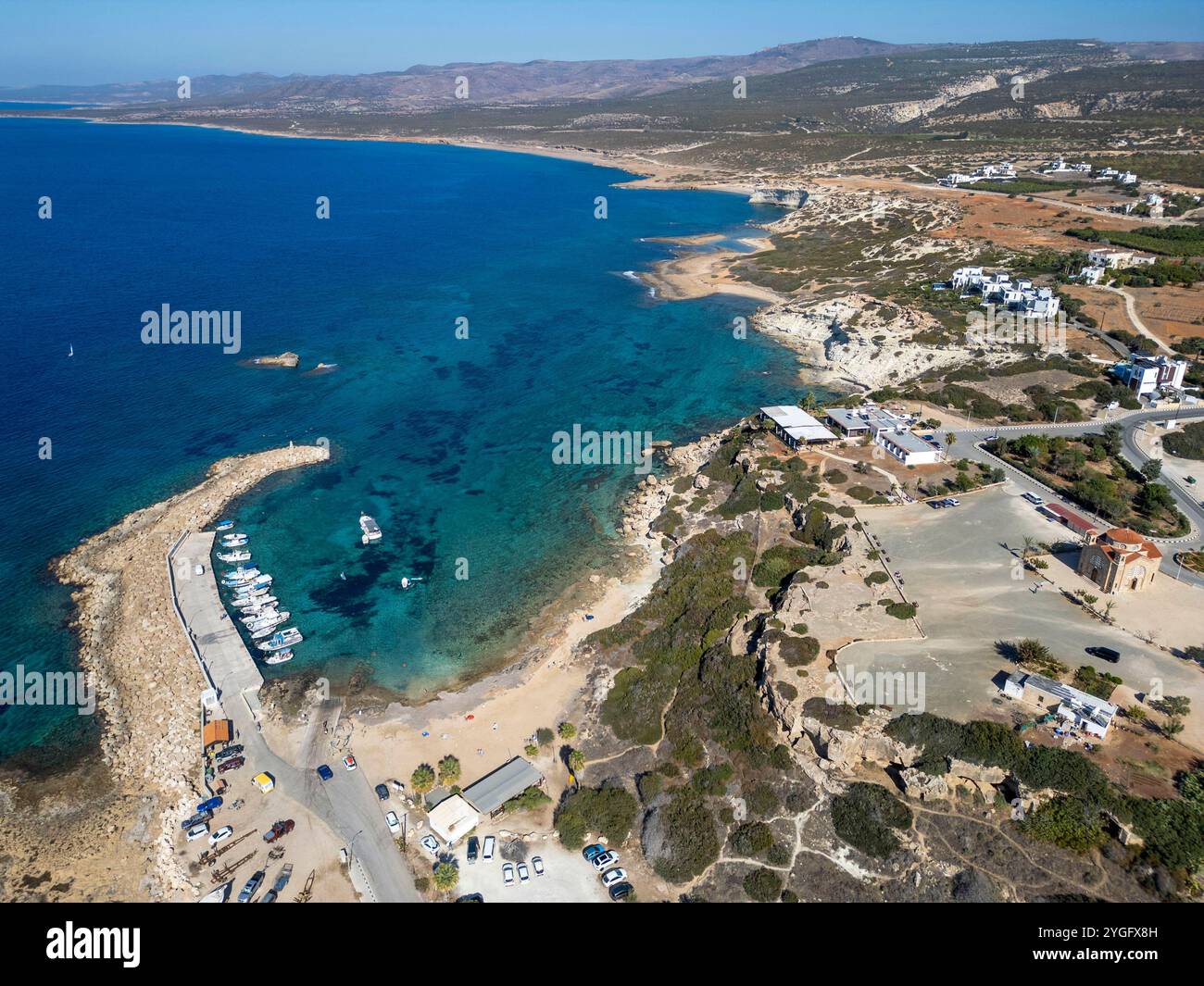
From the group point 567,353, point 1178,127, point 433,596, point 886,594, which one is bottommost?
point 433,596

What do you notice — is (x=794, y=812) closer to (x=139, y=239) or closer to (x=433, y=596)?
(x=433, y=596)

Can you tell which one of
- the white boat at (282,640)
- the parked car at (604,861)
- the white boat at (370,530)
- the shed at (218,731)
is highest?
the white boat at (370,530)

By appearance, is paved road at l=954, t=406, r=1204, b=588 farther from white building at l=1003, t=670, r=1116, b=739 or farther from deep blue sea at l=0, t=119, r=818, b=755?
deep blue sea at l=0, t=119, r=818, b=755

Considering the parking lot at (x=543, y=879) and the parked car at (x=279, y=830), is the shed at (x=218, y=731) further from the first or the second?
the parking lot at (x=543, y=879)

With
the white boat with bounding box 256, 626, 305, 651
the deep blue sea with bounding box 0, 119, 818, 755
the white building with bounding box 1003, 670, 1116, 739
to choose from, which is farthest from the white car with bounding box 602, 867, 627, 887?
the white boat with bounding box 256, 626, 305, 651

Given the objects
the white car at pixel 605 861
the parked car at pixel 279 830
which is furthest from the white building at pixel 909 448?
the parked car at pixel 279 830

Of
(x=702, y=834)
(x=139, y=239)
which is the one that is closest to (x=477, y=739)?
(x=702, y=834)
